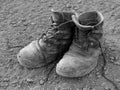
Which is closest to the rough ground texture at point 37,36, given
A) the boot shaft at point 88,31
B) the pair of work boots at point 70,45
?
the pair of work boots at point 70,45

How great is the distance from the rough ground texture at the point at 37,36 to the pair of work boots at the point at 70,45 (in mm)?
69

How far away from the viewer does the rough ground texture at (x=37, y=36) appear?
1421 millimetres

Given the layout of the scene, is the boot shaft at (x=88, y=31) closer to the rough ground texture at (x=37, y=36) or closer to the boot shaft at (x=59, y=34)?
the boot shaft at (x=59, y=34)

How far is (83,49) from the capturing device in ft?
4.65

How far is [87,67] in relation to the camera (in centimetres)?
142

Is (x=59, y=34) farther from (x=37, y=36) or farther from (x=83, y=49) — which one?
(x=37, y=36)

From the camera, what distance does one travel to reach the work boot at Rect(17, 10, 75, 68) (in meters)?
1.40

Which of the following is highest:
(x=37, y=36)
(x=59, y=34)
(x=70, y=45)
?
(x=59, y=34)

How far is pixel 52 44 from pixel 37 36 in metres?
0.45

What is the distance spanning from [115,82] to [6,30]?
111 cm

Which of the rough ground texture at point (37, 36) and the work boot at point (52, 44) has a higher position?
the work boot at point (52, 44)

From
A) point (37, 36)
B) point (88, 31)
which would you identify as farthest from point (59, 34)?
point (37, 36)

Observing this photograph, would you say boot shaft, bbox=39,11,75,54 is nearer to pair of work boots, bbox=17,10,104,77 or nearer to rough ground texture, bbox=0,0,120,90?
pair of work boots, bbox=17,10,104,77

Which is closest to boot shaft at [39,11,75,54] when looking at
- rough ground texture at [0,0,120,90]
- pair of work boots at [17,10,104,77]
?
pair of work boots at [17,10,104,77]
